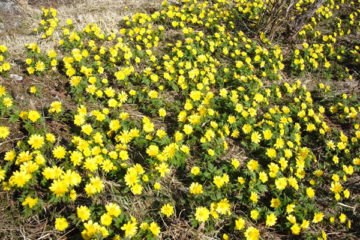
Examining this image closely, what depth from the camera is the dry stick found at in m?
5.99

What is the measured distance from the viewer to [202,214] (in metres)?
2.88

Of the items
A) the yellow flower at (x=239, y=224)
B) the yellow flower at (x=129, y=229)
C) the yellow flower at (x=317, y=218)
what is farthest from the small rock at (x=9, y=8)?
the yellow flower at (x=317, y=218)

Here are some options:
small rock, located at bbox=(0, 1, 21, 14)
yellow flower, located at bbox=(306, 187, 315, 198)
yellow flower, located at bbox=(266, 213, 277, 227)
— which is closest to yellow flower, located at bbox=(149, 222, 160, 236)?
yellow flower, located at bbox=(266, 213, 277, 227)

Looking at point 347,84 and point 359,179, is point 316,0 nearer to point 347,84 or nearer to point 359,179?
point 347,84

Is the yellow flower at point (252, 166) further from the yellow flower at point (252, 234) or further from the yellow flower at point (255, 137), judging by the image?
the yellow flower at point (252, 234)

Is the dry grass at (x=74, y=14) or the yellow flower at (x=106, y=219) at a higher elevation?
the dry grass at (x=74, y=14)

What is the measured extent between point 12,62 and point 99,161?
2.83 m

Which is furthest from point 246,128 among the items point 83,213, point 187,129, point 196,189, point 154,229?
point 83,213

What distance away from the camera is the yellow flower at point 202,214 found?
2859 mm

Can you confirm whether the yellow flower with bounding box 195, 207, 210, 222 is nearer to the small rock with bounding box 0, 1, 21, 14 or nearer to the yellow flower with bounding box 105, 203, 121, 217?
the yellow flower with bounding box 105, 203, 121, 217

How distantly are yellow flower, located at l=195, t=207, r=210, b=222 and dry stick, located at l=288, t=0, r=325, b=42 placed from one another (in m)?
5.30

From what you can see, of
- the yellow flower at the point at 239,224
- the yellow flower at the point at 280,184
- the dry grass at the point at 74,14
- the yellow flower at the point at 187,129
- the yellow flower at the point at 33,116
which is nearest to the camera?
the yellow flower at the point at 239,224

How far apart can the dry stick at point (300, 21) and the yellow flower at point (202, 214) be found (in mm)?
5295

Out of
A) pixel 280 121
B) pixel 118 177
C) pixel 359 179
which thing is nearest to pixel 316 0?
pixel 280 121
